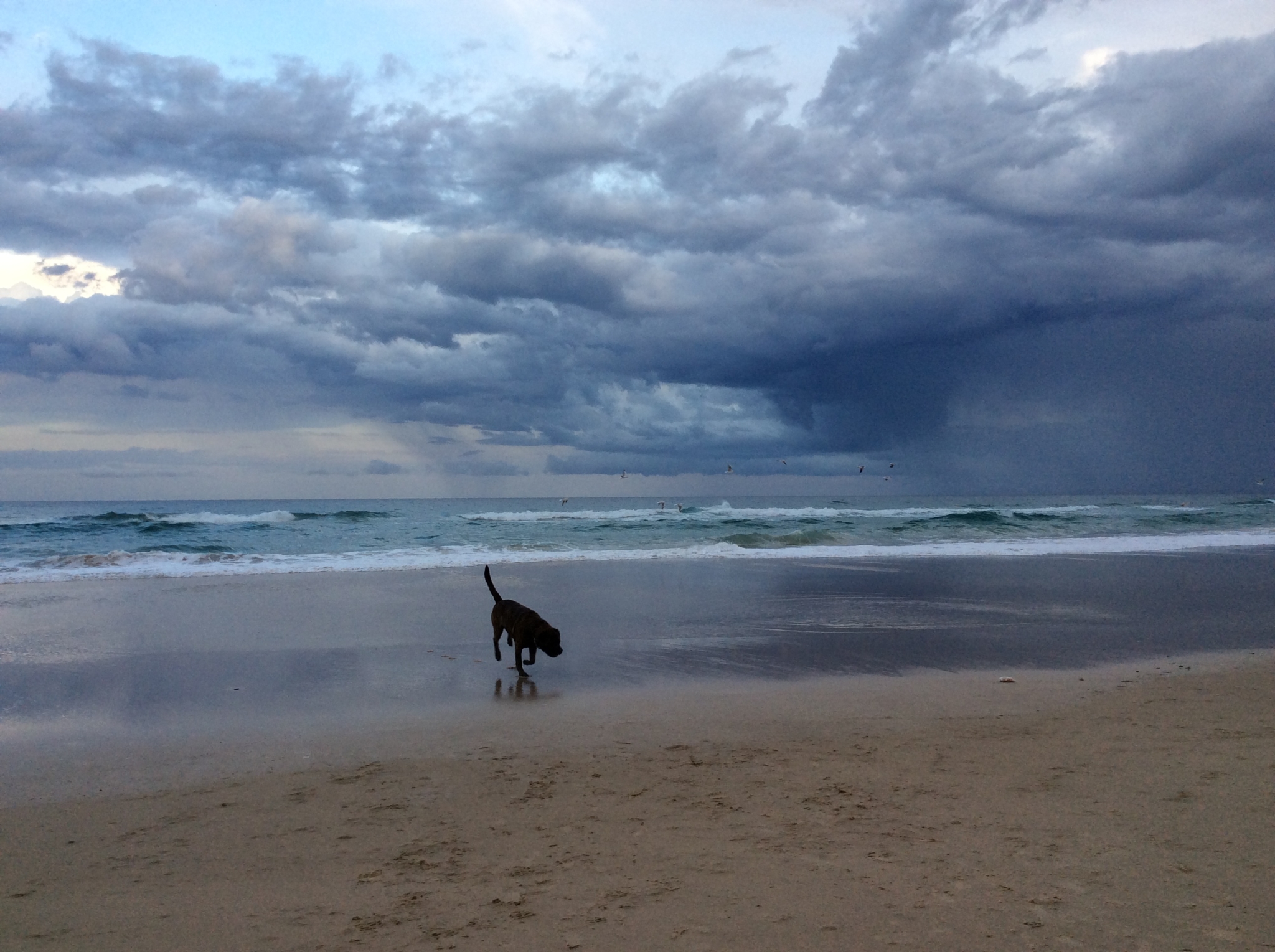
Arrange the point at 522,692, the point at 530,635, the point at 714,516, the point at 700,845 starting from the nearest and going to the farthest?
the point at 700,845 < the point at 522,692 < the point at 530,635 < the point at 714,516

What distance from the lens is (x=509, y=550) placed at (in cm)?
2383

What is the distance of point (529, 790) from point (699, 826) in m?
1.16

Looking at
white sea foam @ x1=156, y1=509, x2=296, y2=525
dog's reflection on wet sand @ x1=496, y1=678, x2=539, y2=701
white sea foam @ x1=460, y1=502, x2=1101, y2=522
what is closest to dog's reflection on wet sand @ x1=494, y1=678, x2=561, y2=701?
dog's reflection on wet sand @ x1=496, y1=678, x2=539, y2=701

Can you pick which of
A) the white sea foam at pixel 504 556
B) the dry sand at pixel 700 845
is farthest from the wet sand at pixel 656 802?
the white sea foam at pixel 504 556

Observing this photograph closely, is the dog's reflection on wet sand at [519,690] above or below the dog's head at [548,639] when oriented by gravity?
below

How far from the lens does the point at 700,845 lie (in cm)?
390

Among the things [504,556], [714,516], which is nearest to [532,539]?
[504,556]

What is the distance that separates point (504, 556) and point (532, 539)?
7.16 meters

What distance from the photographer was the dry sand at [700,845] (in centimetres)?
314

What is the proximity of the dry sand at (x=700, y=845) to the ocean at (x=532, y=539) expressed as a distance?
14.4 m

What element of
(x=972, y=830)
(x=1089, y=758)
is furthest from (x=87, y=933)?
(x=1089, y=758)

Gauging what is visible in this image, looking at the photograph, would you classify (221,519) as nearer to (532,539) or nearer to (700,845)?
(532,539)

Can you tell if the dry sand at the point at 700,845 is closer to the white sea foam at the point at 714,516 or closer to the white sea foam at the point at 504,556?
the white sea foam at the point at 504,556

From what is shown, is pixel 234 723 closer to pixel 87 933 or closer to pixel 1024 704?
pixel 87 933
